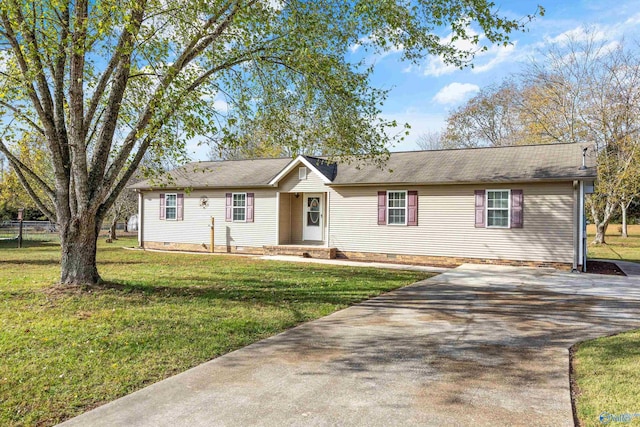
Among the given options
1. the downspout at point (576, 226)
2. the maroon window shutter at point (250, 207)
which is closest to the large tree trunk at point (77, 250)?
the maroon window shutter at point (250, 207)

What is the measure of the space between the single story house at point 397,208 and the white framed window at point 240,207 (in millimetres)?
40

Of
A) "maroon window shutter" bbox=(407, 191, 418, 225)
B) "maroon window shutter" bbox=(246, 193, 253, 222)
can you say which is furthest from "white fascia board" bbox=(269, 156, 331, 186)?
"maroon window shutter" bbox=(407, 191, 418, 225)

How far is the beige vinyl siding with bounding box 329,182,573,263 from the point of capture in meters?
12.3

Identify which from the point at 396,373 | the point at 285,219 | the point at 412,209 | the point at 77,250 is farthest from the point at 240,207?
the point at 396,373

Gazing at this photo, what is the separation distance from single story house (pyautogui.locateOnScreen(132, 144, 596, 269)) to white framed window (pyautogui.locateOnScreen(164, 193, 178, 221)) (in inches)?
1.8

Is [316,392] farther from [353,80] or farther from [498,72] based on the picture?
[498,72]

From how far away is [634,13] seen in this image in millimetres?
18938

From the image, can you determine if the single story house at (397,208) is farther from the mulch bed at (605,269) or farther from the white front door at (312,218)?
the mulch bed at (605,269)

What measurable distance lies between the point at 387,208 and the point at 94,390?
39.3 ft

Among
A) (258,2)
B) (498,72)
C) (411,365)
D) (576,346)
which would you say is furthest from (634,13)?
(411,365)

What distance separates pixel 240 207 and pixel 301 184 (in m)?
2.85

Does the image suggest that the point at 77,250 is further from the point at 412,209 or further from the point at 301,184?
the point at 412,209

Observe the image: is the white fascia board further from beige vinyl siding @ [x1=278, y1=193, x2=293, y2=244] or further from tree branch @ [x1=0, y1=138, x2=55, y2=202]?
tree branch @ [x1=0, y1=138, x2=55, y2=202]

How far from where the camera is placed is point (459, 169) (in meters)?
14.1
